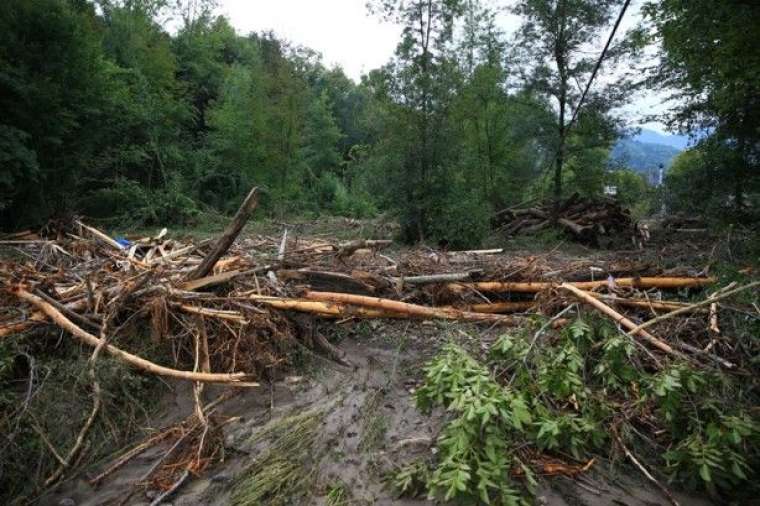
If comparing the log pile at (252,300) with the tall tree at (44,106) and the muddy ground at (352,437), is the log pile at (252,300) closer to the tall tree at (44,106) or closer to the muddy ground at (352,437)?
the muddy ground at (352,437)

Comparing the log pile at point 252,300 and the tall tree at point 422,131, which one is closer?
the log pile at point 252,300

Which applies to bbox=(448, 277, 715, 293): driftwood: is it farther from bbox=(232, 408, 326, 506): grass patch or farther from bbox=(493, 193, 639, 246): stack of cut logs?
bbox=(493, 193, 639, 246): stack of cut logs

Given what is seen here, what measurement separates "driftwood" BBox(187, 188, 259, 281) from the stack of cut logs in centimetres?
1150

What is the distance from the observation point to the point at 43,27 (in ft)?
32.0

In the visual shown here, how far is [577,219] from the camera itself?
46.9 ft

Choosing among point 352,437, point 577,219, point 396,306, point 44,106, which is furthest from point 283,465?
point 577,219

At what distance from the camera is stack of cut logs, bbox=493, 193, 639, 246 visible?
13.4 meters

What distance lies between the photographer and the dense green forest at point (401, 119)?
30.8ft

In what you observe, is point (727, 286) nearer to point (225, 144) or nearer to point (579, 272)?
point (579, 272)

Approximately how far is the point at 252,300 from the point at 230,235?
639mm

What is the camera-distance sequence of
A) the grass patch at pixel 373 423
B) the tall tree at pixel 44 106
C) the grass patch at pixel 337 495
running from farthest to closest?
the tall tree at pixel 44 106, the grass patch at pixel 373 423, the grass patch at pixel 337 495

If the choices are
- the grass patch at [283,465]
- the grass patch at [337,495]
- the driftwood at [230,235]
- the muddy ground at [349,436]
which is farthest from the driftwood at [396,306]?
the grass patch at [337,495]

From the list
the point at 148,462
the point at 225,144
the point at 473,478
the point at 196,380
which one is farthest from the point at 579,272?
the point at 225,144

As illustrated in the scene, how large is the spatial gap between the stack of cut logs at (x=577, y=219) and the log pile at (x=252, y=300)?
8.93 meters
